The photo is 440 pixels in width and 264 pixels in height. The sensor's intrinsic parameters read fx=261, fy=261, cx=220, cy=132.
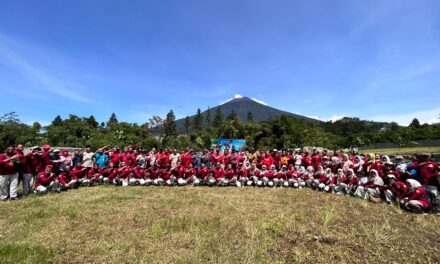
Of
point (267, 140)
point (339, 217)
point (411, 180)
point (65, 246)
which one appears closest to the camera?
point (65, 246)

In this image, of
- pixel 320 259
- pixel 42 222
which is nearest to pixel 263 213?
pixel 320 259

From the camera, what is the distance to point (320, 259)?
190 inches

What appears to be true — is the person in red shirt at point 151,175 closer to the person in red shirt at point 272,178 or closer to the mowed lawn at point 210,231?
the mowed lawn at point 210,231

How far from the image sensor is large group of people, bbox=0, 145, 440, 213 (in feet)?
29.3

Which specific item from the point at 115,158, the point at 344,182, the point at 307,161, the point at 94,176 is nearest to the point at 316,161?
the point at 307,161

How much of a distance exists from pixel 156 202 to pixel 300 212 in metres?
4.62

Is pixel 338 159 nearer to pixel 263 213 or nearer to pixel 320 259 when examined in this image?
pixel 263 213

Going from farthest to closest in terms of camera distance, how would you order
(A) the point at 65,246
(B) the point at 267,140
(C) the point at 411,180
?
(B) the point at 267,140 < (C) the point at 411,180 < (A) the point at 65,246

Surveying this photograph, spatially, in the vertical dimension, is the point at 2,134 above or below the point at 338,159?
above

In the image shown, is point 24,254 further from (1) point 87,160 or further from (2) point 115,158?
(2) point 115,158

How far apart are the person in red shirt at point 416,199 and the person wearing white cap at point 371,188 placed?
1162 millimetres

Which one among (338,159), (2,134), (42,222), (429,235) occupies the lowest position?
(429,235)

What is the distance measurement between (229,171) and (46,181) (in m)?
7.61

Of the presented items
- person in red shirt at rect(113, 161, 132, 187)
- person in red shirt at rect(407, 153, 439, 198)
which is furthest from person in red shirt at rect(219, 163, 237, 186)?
person in red shirt at rect(407, 153, 439, 198)
